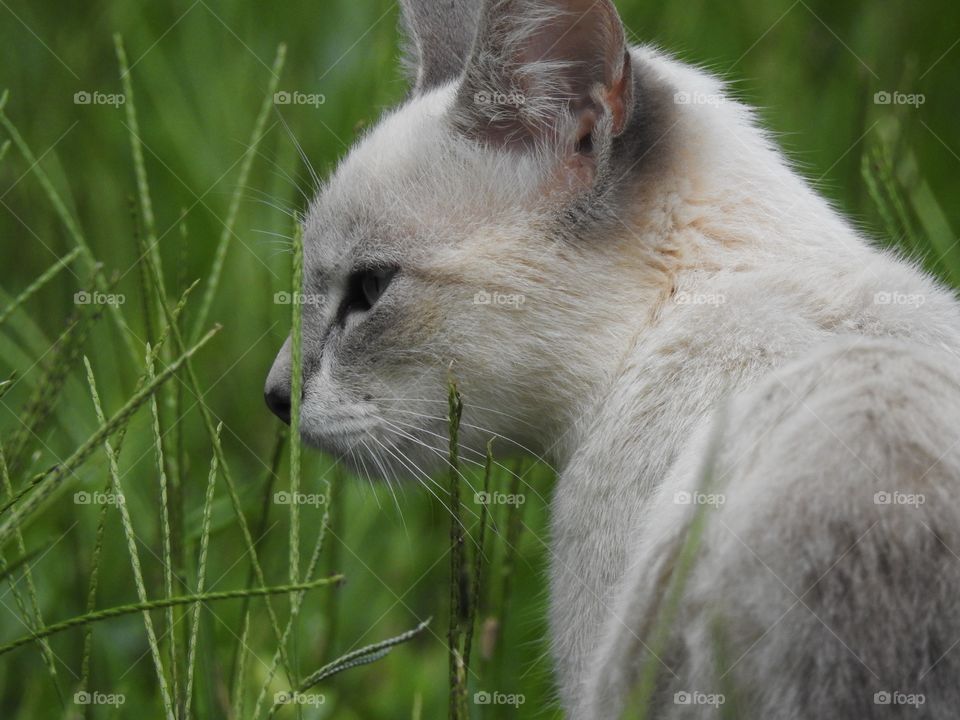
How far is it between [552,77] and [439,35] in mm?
Result: 543

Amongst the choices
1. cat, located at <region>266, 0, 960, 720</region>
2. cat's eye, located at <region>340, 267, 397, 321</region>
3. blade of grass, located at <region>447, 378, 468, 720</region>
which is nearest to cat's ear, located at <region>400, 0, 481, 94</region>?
cat, located at <region>266, 0, 960, 720</region>

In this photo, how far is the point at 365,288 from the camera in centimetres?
194

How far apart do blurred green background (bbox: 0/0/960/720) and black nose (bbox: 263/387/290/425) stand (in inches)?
15.2

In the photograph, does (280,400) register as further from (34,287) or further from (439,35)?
(439,35)

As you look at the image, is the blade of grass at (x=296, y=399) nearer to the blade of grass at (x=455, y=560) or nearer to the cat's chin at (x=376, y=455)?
the blade of grass at (x=455, y=560)

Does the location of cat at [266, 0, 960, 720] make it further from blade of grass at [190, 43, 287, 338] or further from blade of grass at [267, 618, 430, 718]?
blade of grass at [267, 618, 430, 718]

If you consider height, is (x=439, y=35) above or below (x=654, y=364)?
above

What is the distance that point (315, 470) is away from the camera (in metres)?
2.82

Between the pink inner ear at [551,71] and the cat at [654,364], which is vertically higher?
the pink inner ear at [551,71]

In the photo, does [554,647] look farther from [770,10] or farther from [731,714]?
[770,10]

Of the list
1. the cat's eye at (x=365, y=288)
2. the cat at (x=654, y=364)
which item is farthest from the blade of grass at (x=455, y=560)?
the cat's eye at (x=365, y=288)

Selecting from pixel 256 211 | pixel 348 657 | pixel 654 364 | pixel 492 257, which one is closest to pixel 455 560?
pixel 348 657

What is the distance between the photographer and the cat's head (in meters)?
1.77

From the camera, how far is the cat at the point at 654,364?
1.23 metres
